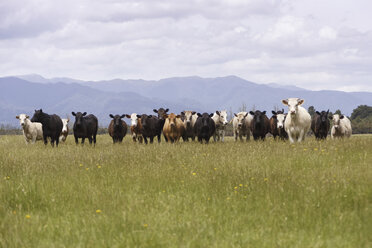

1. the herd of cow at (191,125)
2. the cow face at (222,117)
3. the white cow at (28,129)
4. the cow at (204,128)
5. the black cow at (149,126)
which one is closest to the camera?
the herd of cow at (191,125)

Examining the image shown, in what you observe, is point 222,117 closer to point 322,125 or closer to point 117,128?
point 322,125

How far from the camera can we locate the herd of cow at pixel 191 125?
63.2 feet

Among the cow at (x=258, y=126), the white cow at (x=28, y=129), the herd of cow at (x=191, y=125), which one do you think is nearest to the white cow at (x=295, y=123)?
the herd of cow at (x=191, y=125)

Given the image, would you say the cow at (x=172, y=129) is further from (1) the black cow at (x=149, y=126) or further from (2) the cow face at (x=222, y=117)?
(2) the cow face at (x=222, y=117)

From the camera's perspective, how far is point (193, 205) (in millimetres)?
6727

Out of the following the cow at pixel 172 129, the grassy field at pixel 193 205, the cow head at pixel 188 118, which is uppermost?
the cow head at pixel 188 118

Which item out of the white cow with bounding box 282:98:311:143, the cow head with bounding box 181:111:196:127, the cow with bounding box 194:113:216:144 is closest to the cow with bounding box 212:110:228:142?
the cow head with bounding box 181:111:196:127

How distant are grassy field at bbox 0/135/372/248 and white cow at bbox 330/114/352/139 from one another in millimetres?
14962

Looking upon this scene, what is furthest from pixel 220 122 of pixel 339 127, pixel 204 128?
pixel 339 127

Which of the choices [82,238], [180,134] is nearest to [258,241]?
[82,238]

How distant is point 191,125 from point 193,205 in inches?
655

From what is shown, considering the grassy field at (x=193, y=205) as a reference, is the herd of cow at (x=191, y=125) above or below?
above

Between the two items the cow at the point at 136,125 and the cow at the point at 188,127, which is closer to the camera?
the cow at the point at 188,127

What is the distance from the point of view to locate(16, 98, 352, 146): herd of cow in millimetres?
19266
